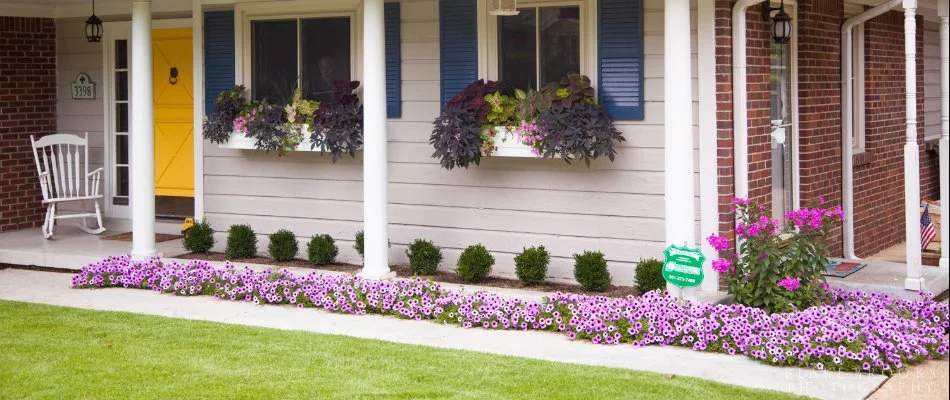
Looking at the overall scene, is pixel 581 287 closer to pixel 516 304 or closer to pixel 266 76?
pixel 516 304

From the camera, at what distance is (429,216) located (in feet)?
30.9

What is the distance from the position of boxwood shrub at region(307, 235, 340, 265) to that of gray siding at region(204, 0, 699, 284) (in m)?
0.22

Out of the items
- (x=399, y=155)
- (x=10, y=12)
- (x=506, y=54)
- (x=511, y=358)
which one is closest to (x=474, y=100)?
(x=506, y=54)

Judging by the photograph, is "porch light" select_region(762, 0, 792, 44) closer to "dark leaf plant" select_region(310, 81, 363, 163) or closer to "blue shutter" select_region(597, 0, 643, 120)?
"blue shutter" select_region(597, 0, 643, 120)

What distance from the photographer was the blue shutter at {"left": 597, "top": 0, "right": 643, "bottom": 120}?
830 cm

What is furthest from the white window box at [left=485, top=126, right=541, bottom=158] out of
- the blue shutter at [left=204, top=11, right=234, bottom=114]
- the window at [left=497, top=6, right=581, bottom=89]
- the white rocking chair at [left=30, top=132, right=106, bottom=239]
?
the white rocking chair at [left=30, top=132, right=106, bottom=239]

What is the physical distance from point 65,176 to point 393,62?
14.4 feet

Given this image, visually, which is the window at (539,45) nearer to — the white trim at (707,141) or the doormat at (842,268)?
the white trim at (707,141)

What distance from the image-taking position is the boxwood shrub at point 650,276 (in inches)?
318

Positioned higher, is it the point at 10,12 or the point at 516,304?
the point at 10,12

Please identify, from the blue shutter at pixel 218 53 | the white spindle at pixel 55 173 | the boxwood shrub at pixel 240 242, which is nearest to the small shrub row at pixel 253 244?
the boxwood shrub at pixel 240 242

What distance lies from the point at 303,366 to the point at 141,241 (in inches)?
152

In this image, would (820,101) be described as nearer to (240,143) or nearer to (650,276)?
(650,276)

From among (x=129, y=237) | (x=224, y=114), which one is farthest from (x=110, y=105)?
(x=224, y=114)
